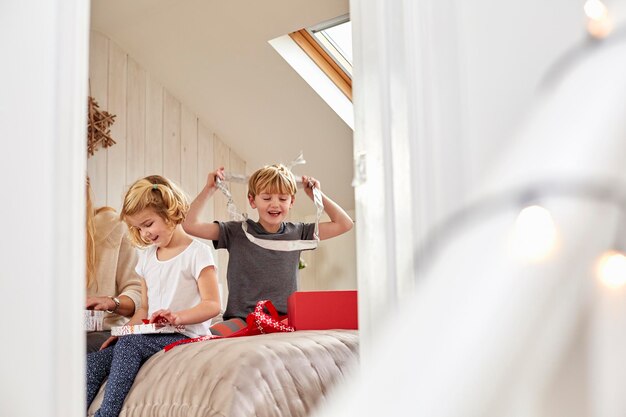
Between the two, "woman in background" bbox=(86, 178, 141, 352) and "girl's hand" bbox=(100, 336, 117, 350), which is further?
"woman in background" bbox=(86, 178, 141, 352)

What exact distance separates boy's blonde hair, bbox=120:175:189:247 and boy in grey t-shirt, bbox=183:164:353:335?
303 mm

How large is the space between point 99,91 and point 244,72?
0.68 meters

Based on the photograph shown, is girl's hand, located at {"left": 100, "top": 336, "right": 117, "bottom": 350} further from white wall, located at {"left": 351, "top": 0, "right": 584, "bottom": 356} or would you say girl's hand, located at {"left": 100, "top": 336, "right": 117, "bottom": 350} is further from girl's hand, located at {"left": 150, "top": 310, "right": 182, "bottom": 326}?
white wall, located at {"left": 351, "top": 0, "right": 584, "bottom": 356}

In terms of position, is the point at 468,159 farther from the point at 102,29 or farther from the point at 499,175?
the point at 102,29

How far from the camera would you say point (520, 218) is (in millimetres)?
420

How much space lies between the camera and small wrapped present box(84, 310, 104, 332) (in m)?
2.50

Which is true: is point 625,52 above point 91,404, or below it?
above

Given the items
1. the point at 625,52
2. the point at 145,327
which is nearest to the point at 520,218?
the point at 625,52

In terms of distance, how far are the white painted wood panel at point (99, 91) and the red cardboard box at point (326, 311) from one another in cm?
170

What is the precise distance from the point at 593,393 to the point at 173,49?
3.24 metres

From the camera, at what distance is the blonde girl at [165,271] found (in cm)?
216

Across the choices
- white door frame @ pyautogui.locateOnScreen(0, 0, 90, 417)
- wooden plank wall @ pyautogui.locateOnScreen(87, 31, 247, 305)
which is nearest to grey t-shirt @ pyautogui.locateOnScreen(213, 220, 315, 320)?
A: wooden plank wall @ pyautogui.locateOnScreen(87, 31, 247, 305)

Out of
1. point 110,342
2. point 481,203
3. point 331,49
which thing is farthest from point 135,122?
point 481,203

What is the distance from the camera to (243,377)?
1.58 meters
